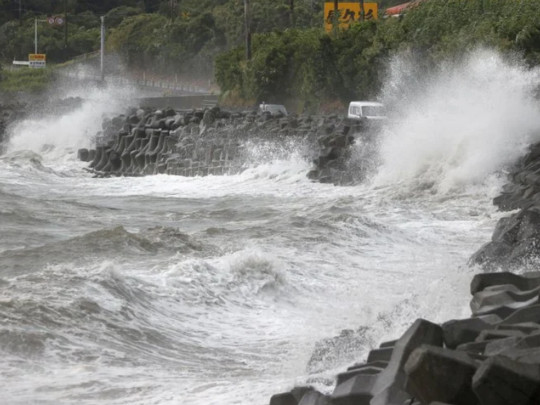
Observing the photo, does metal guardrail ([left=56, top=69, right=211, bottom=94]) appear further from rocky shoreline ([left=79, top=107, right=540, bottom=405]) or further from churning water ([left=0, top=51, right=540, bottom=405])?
rocky shoreline ([left=79, top=107, right=540, bottom=405])

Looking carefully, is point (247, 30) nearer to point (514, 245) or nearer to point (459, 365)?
point (514, 245)

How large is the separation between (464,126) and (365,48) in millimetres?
20832

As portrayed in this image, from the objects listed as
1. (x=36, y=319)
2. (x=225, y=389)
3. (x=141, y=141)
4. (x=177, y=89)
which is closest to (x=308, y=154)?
(x=141, y=141)

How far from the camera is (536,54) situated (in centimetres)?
3162

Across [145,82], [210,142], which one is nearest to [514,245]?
[210,142]

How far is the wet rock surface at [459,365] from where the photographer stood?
5.43 m

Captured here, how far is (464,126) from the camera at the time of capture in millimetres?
23875

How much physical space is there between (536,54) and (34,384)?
82.6 ft

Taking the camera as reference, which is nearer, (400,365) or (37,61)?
(400,365)

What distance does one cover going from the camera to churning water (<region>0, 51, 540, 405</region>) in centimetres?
876

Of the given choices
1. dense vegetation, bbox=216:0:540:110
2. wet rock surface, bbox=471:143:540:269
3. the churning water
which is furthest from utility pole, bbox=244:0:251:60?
wet rock surface, bbox=471:143:540:269

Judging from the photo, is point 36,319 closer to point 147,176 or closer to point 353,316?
point 353,316

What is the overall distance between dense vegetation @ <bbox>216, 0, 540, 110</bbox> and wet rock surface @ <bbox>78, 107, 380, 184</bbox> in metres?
5.62

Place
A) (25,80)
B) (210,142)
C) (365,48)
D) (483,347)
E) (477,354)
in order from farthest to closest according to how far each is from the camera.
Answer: (25,80), (365,48), (210,142), (483,347), (477,354)
